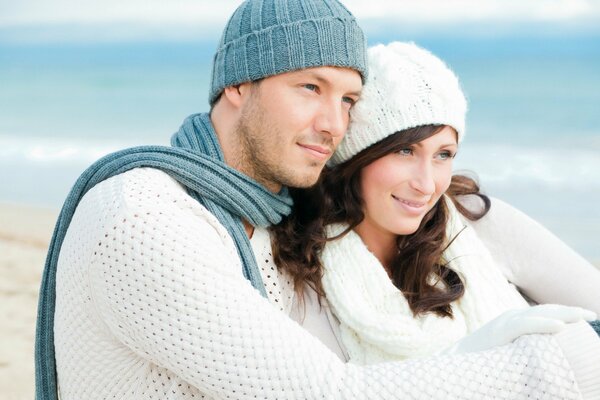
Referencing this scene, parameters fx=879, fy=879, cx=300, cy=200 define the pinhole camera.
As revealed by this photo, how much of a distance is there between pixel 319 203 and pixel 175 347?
1.09 meters

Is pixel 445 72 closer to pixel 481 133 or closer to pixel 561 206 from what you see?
pixel 561 206

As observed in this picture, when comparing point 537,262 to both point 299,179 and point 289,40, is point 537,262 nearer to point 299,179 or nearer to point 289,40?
point 299,179

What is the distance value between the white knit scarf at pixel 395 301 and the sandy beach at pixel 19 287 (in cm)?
313

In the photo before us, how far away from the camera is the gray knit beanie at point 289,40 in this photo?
9.40 feet

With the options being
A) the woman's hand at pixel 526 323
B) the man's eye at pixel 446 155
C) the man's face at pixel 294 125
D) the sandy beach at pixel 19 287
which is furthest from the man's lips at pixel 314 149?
the sandy beach at pixel 19 287

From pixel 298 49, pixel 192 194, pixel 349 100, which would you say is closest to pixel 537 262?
pixel 349 100

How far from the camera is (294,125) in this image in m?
2.87

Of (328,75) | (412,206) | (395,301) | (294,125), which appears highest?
(328,75)

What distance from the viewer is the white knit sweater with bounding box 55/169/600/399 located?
81.6 inches

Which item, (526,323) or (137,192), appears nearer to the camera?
(526,323)

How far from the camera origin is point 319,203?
10.3ft

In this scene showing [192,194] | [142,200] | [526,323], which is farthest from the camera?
[192,194]

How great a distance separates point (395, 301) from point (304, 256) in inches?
13.6

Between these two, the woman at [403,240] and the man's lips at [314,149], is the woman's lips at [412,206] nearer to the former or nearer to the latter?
the woman at [403,240]
